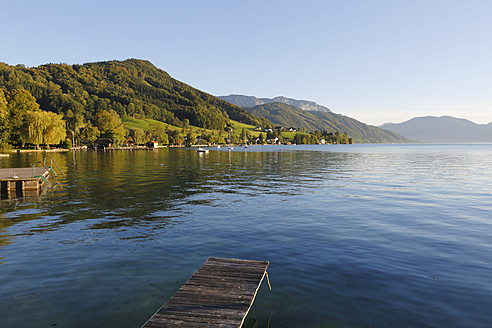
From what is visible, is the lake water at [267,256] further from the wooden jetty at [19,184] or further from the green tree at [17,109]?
the green tree at [17,109]

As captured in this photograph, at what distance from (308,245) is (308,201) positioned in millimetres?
14992

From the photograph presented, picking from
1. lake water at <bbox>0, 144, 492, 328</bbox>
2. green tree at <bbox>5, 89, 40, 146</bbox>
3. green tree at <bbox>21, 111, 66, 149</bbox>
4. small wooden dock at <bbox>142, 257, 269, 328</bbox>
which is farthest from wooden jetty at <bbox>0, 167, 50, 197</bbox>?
green tree at <bbox>5, 89, 40, 146</bbox>

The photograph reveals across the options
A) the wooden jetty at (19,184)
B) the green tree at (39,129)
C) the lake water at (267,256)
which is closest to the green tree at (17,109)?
the green tree at (39,129)

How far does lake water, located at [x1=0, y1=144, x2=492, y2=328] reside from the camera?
1099 cm

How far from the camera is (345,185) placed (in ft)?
150

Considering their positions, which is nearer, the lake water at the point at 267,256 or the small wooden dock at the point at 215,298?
A: the small wooden dock at the point at 215,298

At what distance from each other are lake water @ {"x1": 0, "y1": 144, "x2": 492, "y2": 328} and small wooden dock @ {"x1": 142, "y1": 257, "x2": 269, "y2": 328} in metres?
1.12

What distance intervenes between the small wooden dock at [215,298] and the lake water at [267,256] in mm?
1123

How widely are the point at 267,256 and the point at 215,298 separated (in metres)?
6.97

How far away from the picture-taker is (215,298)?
9906mm

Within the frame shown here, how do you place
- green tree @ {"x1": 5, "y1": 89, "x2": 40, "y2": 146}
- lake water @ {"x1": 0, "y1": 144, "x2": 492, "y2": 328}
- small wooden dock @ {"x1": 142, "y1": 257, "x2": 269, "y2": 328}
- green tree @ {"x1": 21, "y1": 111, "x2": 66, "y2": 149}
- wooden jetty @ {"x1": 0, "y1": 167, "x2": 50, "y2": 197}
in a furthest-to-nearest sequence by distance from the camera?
green tree @ {"x1": 5, "y1": 89, "x2": 40, "y2": 146}, green tree @ {"x1": 21, "y1": 111, "x2": 66, "y2": 149}, wooden jetty @ {"x1": 0, "y1": 167, "x2": 50, "y2": 197}, lake water @ {"x1": 0, "y1": 144, "x2": 492, "y2": 328}, small wooden dock @ {"x1": 142, "y1": 257, "x2": 269, "y2": 328}

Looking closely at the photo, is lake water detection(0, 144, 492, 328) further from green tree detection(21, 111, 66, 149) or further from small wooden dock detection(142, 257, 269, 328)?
green tree detection(21, 111, 66, 149)

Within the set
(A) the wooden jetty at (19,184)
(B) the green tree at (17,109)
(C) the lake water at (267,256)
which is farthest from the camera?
(B) the green tree at (17,109)

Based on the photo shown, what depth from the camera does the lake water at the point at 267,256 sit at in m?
11.0
